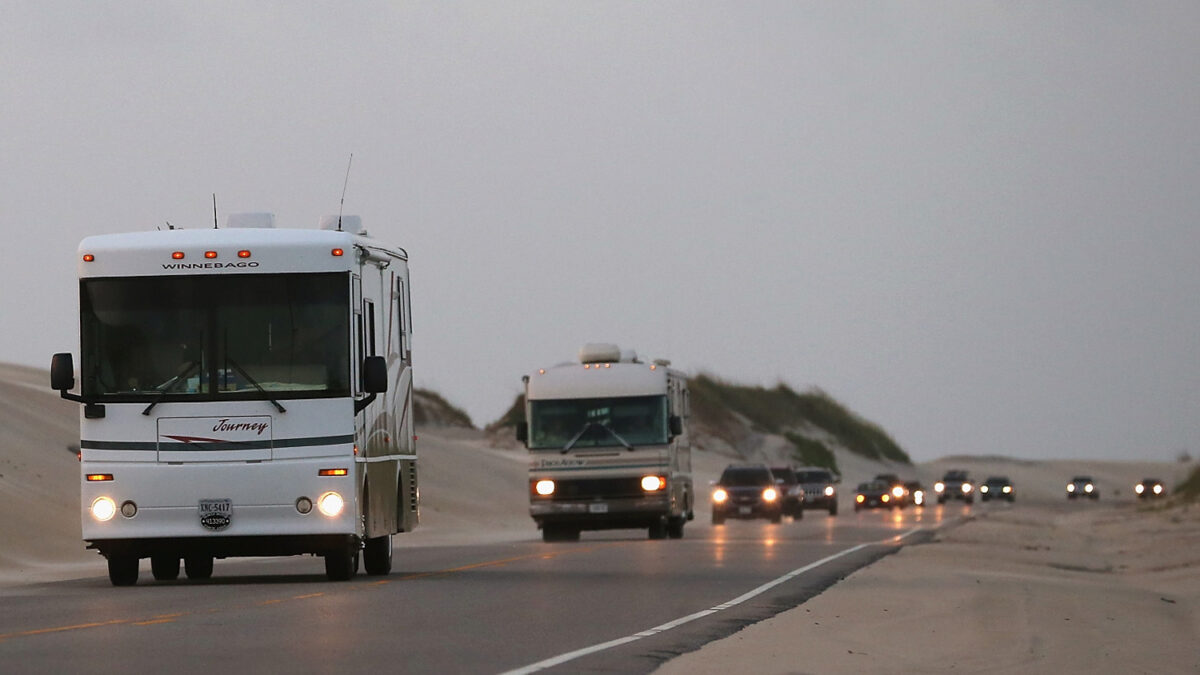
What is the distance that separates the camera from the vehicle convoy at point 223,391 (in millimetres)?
21609

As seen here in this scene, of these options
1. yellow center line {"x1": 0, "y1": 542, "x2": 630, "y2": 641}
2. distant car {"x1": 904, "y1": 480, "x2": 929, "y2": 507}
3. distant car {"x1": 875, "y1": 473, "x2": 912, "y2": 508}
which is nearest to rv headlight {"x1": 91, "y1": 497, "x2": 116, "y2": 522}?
yellow center line {"x1": 0, "y1": 542, "x2": 630, "y2": 641}

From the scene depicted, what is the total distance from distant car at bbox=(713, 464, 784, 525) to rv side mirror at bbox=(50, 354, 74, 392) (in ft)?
120

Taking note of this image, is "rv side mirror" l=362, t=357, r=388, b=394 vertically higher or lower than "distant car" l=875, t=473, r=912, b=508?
higher

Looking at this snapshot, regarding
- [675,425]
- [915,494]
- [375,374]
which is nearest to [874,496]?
[915,494]

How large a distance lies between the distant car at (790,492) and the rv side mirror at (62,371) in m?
42.9

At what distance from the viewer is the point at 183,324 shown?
21969mm

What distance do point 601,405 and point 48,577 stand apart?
1350 cm

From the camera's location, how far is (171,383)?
2178 cm

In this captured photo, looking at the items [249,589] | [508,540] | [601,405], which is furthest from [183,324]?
[508,540]

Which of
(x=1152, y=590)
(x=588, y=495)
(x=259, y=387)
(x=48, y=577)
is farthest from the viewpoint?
(x=588, y=495)

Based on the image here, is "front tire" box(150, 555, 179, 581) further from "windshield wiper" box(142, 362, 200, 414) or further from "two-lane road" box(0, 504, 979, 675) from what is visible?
"windshield wiper" box(142, 362, 200, 414)

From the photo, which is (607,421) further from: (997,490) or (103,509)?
(997,490)

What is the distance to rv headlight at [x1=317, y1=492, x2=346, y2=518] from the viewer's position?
21.6 metres

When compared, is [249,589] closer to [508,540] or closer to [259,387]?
[259,387]
